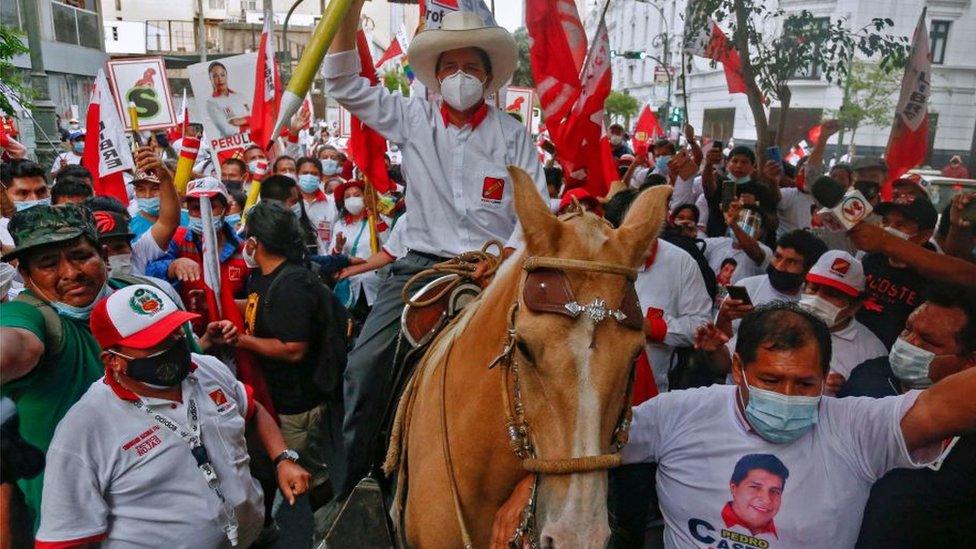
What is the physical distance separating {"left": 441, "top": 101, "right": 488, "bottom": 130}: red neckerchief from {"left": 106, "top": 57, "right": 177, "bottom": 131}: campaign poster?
703 centimetres

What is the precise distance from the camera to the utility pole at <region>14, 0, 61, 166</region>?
10609 mm

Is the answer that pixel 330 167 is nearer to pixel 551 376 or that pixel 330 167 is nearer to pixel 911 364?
pixel 911 364

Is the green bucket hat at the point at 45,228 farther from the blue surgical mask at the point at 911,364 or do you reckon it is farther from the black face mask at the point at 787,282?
the black face mask at the point at 787,282

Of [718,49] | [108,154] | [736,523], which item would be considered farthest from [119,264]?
[718,49]

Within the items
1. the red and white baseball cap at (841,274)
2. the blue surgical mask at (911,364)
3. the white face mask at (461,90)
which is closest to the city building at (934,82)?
the red and white baseball cap at (841,274)

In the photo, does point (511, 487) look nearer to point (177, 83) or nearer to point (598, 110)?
point (598, 110)

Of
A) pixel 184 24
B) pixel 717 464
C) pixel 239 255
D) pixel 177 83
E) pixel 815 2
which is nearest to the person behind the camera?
pixel 717 464

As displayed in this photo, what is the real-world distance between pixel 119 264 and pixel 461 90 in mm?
2767

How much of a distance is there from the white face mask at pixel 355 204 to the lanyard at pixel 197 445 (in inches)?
214

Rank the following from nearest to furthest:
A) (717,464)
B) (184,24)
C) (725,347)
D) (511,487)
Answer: (511,487) < (717,464) < (725,347) < (184,24)

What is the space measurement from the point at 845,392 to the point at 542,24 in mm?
4748

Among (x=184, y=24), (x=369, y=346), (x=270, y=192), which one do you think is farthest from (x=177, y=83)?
(x=369, y=346)

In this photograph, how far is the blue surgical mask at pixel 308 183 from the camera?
948cm

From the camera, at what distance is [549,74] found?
6.92m
